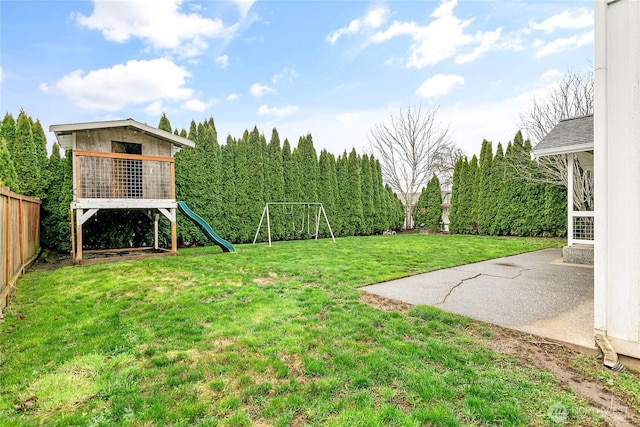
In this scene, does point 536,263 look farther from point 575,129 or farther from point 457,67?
point 457,67

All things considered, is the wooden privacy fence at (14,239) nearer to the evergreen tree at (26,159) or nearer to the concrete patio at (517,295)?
the evergreen tree at (26,159)

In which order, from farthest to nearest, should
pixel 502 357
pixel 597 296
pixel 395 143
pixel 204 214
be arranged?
pixel 395 143 → pixel 204 214 → pixel 597 296 → pixel 502 357

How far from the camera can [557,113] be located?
42.0 feet

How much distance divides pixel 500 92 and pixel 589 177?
498cm

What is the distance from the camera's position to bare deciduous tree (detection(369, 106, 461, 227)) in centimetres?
2008

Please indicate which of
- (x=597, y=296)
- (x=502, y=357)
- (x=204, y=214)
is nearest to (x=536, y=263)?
(x=597, y=296)

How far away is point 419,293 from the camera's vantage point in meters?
4.25

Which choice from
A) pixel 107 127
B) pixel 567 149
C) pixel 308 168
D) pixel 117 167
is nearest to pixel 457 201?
pixel 308 168

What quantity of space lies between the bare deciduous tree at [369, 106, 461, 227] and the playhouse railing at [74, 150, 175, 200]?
1474 cm

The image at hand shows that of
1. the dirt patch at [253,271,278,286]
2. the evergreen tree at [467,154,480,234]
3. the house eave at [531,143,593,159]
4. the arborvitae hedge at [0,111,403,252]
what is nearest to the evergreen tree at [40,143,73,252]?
the arborvitae hedge at [0,111,403,252]

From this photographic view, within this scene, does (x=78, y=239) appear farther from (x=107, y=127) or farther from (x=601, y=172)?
(x=601, y=172)

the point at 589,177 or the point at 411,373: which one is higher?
the point at 589,177

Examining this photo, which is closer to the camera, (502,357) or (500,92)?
(502,357)

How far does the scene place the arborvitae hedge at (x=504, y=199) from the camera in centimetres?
1175
